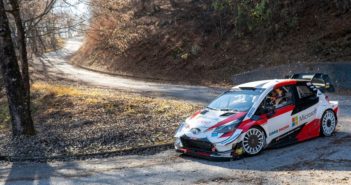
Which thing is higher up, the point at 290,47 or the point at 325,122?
the point at 290,47

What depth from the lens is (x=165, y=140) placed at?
12.3 m

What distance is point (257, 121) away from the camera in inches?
395

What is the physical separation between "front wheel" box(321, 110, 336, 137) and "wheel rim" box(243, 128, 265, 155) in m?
2.20

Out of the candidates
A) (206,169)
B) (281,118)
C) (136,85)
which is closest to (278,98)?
(281,118)

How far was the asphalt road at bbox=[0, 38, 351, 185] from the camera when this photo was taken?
8.37m

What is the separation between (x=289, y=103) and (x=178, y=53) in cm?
2501

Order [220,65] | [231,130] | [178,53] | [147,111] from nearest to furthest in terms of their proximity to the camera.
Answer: [231,130]
[147,111]
[220,65]
[178,53]

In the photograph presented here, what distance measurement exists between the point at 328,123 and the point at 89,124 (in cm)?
823

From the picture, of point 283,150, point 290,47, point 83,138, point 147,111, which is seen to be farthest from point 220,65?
point 283,150

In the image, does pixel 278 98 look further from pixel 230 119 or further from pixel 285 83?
pixel 230 119

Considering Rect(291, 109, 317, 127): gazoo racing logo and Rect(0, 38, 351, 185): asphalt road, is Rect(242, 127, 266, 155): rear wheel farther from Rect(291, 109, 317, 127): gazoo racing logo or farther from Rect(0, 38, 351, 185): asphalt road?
Rect(291, 109, 317, 127): gazoo racing logo

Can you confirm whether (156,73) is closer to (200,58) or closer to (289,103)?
(200,58)

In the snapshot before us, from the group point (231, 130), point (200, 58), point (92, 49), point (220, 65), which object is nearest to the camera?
point (231, 130)

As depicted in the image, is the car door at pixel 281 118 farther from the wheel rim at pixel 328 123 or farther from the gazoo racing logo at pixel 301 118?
the wheel rim at pixel 328 123
